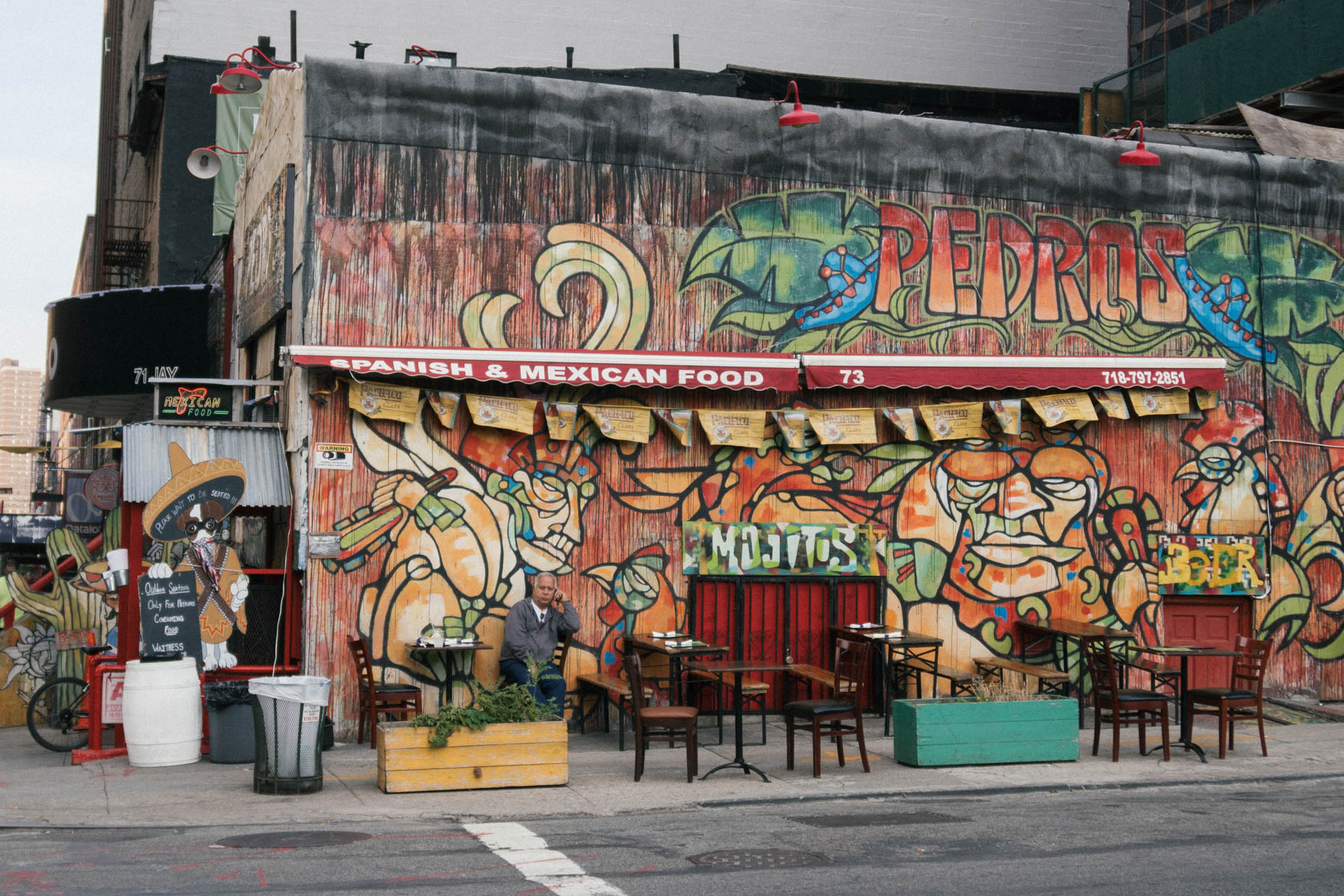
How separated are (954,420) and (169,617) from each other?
8820mm

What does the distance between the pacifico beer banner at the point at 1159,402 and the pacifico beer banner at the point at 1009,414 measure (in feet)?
5.26

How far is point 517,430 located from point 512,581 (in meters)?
1.62

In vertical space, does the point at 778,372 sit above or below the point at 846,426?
above

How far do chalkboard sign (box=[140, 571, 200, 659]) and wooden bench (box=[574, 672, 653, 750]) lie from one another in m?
3.96

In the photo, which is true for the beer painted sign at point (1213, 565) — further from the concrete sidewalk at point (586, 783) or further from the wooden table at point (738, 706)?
the wooden table at point (738, 706)

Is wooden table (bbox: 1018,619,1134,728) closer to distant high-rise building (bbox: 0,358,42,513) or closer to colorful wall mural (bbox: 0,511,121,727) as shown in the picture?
colorful wall mural (bbox: 0,511,121,727)

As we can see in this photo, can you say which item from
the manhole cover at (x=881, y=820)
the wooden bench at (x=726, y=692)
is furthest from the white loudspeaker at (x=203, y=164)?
the manhole cover at (x=881, y=820)

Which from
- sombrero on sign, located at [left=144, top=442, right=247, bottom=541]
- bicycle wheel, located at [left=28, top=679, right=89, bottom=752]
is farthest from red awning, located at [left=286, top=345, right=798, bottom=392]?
bicycle wheel, located at [left=28, top=679, right=89, bottom=752]

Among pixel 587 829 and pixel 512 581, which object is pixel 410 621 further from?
pixel 587 829

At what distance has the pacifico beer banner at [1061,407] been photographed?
1620cm

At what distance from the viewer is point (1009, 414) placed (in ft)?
52.9

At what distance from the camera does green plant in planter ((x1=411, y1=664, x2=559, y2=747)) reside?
1155cm

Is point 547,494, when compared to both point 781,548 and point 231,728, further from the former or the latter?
point 231,728

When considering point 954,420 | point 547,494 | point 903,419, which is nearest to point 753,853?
point 547,494
